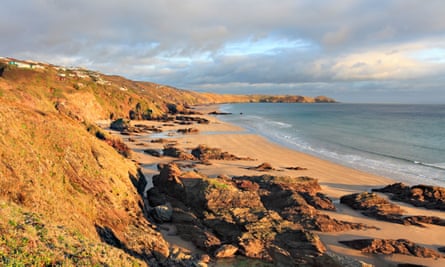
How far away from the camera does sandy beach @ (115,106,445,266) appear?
1562cm

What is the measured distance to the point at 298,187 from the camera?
23.3 metres

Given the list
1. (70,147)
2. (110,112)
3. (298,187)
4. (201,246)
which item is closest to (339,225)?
(298,187)

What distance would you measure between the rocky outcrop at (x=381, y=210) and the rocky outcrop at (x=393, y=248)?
407 centimetres

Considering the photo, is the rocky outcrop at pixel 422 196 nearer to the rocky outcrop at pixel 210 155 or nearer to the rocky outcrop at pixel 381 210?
the rocky outcrop at pixel 381 210

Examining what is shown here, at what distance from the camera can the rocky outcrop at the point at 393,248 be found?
48.3 feet

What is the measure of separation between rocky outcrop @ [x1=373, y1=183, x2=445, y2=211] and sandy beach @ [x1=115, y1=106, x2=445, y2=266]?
756mm

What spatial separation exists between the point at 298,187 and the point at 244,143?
1069 inches

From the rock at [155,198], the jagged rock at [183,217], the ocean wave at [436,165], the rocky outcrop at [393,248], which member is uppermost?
the rock at [155,198]

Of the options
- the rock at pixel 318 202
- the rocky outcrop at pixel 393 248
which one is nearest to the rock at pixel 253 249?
the rocky outcrop at pixel 393 248

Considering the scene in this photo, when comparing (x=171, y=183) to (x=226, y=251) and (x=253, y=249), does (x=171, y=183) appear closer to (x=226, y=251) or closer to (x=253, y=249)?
(x=226, y=251)

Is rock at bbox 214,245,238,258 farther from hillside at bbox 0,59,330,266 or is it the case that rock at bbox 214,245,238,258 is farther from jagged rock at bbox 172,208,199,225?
jagged rock at bbox 172,208,199,225

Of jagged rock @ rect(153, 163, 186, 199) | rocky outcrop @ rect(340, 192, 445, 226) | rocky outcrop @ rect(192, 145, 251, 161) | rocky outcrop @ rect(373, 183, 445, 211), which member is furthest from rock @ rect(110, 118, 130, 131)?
rocky outcrop @ rect(373, 183, 445, 211)

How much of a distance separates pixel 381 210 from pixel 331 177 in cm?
972

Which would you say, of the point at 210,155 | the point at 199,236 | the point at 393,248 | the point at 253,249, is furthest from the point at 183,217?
the point at 210,155
